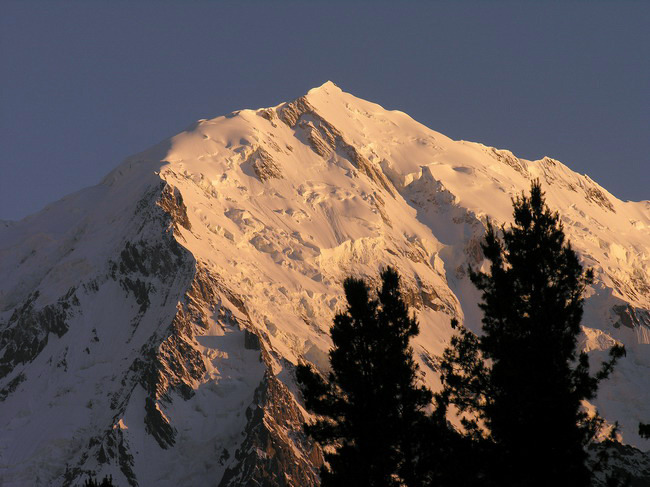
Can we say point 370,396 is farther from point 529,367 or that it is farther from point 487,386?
point 529,367

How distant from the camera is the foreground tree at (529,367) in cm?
4809

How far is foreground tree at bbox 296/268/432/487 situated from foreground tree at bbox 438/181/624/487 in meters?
3.32

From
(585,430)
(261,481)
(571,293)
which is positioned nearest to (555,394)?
(585,430)

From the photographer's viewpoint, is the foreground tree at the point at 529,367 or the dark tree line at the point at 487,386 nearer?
the foreground tree at the point at 529,367

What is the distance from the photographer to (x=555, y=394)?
4906 cm

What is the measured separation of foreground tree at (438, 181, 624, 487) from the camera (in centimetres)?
4809

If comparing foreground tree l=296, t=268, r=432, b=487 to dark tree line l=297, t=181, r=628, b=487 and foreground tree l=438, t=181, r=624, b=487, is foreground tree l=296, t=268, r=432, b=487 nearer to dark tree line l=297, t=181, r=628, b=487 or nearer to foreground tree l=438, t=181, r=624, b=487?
dark tree line l=297, t=181, r=628, b=487

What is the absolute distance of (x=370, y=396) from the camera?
55312 millimetres

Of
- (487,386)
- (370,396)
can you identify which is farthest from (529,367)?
(370,396)

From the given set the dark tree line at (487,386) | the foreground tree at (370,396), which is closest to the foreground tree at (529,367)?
the dark tree line at (487,386)

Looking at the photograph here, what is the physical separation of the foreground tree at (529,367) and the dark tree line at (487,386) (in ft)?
0.16

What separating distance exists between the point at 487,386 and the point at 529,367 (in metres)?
2.42

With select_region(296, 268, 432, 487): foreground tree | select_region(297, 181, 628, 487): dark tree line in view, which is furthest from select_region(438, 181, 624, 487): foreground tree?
select_region(296, 268, 432, 487): foreground tree

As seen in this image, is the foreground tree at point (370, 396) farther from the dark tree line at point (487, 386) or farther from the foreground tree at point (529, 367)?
the foreground tree at point (529, 367)
